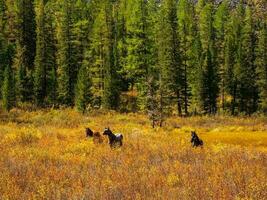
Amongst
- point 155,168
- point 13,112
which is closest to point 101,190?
point 155,168

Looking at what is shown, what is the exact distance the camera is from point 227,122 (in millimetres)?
46125

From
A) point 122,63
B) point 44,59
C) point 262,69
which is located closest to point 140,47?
point 122,63

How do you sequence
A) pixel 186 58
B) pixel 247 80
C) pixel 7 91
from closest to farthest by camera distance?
pixel 7 91
pixel 186 58
pixel 247 80

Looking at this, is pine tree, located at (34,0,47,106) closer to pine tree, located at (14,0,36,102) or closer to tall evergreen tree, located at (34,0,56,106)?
tall evergreen tree, located at (34,0,56,106)

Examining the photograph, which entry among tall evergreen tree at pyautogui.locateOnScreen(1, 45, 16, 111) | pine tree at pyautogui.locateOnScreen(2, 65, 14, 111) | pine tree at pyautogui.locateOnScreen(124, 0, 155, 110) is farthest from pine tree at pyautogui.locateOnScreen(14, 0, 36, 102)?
pine tree at pyautogui.locateOnScreen(124, 0, 155, 110)

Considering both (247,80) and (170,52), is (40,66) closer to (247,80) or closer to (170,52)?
(170,52)

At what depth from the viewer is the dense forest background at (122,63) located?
57.7 m

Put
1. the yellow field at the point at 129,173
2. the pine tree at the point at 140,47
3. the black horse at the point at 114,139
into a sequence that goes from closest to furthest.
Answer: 1. the yellow field at the point at 129,173
2. the black horse at the point at 114,139
3. the pine tree at the point at 140,47

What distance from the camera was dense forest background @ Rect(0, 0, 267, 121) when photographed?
2270 inches

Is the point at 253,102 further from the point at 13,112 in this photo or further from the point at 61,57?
the point at 13,112

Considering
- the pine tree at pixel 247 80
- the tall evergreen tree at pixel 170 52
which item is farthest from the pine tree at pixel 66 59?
the pine tree at pixel 247 80

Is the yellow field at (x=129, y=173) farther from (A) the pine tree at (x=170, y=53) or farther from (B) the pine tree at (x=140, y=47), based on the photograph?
(B) the pine tree at (x=140, y=47)

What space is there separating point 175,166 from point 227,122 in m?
34.0

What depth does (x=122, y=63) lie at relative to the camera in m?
68.3
